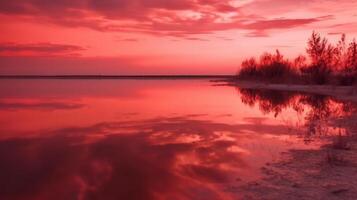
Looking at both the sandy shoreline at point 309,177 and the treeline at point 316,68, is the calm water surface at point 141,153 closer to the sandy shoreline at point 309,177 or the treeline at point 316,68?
the sandy shoreline at point 309,177

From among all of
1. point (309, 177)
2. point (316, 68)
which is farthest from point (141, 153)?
point (316, 68)

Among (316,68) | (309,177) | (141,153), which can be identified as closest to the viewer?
(309,177)

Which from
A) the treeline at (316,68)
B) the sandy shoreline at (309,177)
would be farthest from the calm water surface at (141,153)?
the treeline at (316,68)

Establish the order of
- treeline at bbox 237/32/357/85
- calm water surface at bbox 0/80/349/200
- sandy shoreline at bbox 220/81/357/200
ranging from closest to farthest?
sandy shoreline at bbox 220/81/357/200, calm water surface at bbox 0/80/349/200, treeline at bbox 237/32/357/85

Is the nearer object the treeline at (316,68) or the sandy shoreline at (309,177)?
the sandy shoreline at (309,177)

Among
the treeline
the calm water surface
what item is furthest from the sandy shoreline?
the treeline

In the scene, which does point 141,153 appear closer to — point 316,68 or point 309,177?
point 309,177

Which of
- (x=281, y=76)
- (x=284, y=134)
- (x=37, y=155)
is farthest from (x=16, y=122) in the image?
(x=281, y=76)

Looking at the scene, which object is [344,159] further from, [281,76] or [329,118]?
[281,76]

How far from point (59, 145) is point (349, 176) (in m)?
7.41

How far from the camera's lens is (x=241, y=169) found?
26.7 feet

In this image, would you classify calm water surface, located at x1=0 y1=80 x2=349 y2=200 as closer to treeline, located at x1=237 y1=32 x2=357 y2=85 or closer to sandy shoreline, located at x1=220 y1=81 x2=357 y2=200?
sandy shoreline, located at x1=220 y1=81 x2=357 y2=200

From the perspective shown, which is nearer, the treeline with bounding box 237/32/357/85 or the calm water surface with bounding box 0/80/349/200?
the calm water surface with bounding box 0/80/349/200

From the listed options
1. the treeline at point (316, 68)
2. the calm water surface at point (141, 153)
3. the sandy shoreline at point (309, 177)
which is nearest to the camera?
the sandy shoreline at point (309, 177)
